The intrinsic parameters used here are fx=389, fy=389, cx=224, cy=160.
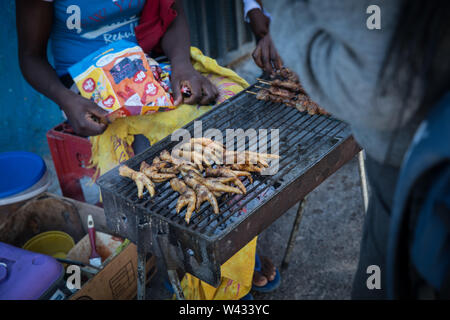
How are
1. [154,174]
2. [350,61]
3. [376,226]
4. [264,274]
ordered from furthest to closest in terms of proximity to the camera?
[264,274]
[154,174]
[376,226]
[350,61]

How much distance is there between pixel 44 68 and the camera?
3281 mm

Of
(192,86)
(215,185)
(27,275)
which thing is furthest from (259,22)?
(27,275)

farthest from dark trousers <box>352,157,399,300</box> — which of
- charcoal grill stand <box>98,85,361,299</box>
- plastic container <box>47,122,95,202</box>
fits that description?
plastic container <box>47,122,95,202</box>

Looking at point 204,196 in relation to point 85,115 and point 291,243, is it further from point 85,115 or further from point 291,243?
point 291,243

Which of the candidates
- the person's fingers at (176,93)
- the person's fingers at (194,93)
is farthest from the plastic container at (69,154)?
the person's fingers at (194,93)

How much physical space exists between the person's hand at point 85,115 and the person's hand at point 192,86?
0.63 meters

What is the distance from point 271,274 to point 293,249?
1.81 feet

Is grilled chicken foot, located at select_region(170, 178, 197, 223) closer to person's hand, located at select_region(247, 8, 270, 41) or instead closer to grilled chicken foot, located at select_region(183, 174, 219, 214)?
grilled chicken foot, located at select_region(183, 174, 219, 214)

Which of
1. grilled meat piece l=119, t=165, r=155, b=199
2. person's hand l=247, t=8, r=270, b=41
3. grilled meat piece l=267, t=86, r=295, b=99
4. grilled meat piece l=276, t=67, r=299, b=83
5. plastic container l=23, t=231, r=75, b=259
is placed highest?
person's hand l=247, t=8, r=270, b=41

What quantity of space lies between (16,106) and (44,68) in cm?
183

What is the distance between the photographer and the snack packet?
2.96 m

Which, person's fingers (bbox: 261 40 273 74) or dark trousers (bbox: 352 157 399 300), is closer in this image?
dark trousers (bbox: 352 157 399 300)

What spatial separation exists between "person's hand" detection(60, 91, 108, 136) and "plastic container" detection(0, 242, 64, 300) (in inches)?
40.1
